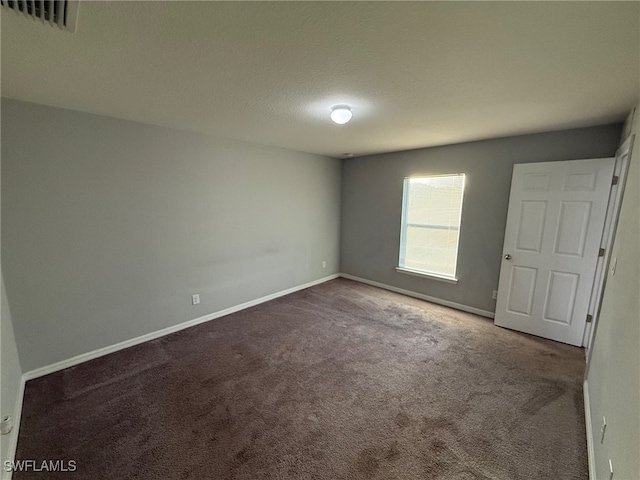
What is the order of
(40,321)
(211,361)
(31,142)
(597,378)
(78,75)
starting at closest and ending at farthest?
1. (78,75)
2. (597,378)
3. (31,142)
4. (40,321)
5. (211,361)

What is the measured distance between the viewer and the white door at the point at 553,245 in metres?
2.62

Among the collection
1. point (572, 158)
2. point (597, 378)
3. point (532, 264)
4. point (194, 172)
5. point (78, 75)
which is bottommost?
point (597, 378)

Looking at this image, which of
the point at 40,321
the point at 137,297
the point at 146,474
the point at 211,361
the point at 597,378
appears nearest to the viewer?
the point at 146,474

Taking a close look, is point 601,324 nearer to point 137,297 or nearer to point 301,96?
point 301,96

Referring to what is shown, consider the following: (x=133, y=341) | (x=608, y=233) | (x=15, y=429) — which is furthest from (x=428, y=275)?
(x=15, y=429)

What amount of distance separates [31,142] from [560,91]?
3.98 m

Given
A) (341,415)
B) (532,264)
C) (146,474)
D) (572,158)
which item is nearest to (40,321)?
(146,474)

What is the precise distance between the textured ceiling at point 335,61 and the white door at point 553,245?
570 millimetres

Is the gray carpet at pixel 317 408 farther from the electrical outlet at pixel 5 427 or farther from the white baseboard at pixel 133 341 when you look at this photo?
the electrical outlet at pixel 5 427

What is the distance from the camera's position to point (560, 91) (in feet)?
5.96

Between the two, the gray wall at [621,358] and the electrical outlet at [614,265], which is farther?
the electrical outlet at [614,265]

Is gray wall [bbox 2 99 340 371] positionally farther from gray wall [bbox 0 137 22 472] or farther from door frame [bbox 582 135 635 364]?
door frame [bbox 582 135 635 364]

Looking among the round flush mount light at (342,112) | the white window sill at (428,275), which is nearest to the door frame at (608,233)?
the white window sill at (428,275)

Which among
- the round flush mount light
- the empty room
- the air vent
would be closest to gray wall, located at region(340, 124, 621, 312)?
the empty room
